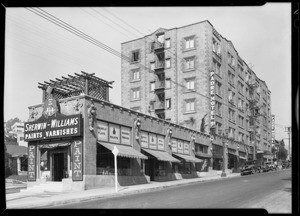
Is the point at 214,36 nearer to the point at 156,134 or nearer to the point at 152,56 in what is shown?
the point at 152,56

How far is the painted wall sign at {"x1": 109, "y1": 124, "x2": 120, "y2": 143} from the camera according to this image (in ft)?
90.7

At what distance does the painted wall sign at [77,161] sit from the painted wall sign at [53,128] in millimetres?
830

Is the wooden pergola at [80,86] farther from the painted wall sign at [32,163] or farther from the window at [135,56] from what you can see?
the window at [135,56]

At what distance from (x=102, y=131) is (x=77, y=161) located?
3164mm

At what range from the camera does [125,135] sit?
96.6ft

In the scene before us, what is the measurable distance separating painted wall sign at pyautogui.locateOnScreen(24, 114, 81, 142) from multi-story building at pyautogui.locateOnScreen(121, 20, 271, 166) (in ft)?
84.8

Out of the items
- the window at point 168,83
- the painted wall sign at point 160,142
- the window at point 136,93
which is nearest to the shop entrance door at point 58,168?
the painted wall sign at point 160,142

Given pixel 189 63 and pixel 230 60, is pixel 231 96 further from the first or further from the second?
pixel 189 63

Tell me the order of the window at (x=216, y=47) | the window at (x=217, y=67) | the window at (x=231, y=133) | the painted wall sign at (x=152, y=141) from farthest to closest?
the window at (x=231, y=133)
the window at (x=216, y=47)
the window at (x=217, y=67)
the painted wall sign at (x=152, y=141)

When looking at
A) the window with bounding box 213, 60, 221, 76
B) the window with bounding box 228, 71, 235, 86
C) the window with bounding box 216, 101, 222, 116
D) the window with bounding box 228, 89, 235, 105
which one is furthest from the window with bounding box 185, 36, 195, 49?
the window with bounding box 228, 89, 235, 105

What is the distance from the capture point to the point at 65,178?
25641 millimetres

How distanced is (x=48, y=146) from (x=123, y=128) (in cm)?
614

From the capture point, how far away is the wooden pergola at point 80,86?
27736mm
